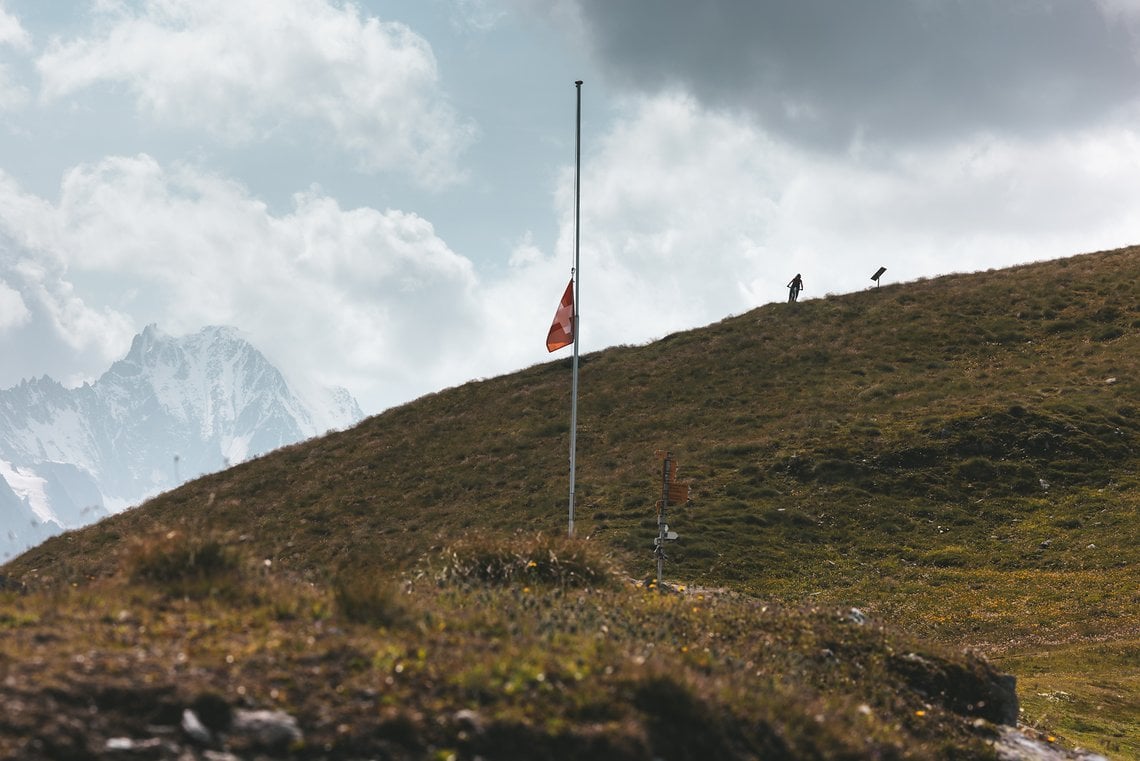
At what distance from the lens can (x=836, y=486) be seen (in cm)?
3800

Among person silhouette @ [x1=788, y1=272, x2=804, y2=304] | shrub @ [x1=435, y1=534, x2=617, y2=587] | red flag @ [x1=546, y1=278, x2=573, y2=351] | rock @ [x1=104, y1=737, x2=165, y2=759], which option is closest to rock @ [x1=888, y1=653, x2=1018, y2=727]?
→ shrub @ [x1=435, y1=534, x2=617, y2=587]

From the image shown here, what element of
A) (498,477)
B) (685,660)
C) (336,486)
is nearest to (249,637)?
(685,660)

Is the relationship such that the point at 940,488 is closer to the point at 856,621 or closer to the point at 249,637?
the point at 856,621

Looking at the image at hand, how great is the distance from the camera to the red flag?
2627 centimetres

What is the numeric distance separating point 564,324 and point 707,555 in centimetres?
1117

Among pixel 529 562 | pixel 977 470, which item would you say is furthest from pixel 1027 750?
pixel 977 470

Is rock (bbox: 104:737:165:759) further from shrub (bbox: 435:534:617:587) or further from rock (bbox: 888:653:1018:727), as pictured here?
rock (bbox: 888:653:1018:727)

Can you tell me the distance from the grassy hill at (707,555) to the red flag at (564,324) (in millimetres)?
5395

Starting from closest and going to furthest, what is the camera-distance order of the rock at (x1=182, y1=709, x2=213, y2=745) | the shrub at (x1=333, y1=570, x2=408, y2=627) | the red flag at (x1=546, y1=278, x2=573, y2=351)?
the rock at (x1=182, y1=709, x2=213, y2=745)
the shrub at (x1=333, y1=570, x2=408, y2=627)
the red flag at (x1=546, y1=278, x2=573, y2=351)

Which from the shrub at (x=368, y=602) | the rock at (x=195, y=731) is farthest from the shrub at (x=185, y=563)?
the rock at (x=195, y=731)

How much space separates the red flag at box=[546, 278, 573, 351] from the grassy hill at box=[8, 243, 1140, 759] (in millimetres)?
5395

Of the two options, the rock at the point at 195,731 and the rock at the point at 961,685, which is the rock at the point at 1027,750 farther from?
the rock at the point at 195,731

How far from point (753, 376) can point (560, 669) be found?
1787 inches

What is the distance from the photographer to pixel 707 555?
33.0 m
